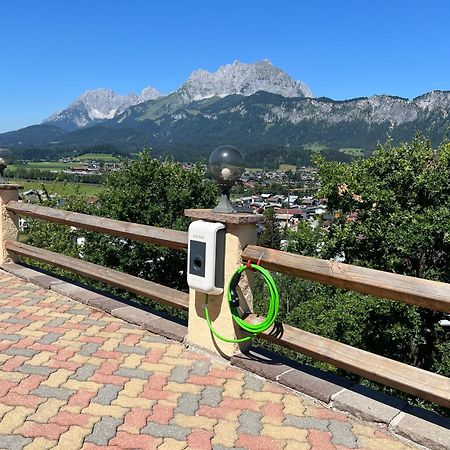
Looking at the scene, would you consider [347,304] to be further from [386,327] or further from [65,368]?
[65,368]

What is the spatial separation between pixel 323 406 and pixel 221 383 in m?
0.69

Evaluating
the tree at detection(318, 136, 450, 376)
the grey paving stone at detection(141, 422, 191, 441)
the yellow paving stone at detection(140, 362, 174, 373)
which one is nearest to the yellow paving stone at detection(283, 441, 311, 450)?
the grey paving stone at detection(141, 422, 191, 441)

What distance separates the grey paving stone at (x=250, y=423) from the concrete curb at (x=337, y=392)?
1.35 ft

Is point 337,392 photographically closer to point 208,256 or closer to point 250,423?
point 250,423

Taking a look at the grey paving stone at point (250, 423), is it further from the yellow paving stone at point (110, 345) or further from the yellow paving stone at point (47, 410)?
the yellow paving stone at point (110, 345)

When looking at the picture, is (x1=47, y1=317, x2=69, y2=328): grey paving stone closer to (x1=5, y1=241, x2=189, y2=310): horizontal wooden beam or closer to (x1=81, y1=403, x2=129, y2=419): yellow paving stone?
(x1=5, y1=241, x2=189, y2=310): horizontal wooden beam

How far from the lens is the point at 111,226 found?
4.54 metres

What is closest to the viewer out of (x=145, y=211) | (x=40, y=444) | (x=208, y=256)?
(x=40, y=444)

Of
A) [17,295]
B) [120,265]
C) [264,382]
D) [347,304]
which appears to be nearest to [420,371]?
[264,382]

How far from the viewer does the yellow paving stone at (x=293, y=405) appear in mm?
2776

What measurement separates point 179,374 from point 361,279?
56.5 inches

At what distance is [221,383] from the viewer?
313 cm

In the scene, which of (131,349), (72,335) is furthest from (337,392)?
(72,335)

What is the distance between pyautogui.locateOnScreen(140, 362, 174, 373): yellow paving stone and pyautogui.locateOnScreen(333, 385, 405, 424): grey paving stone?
1.19m
